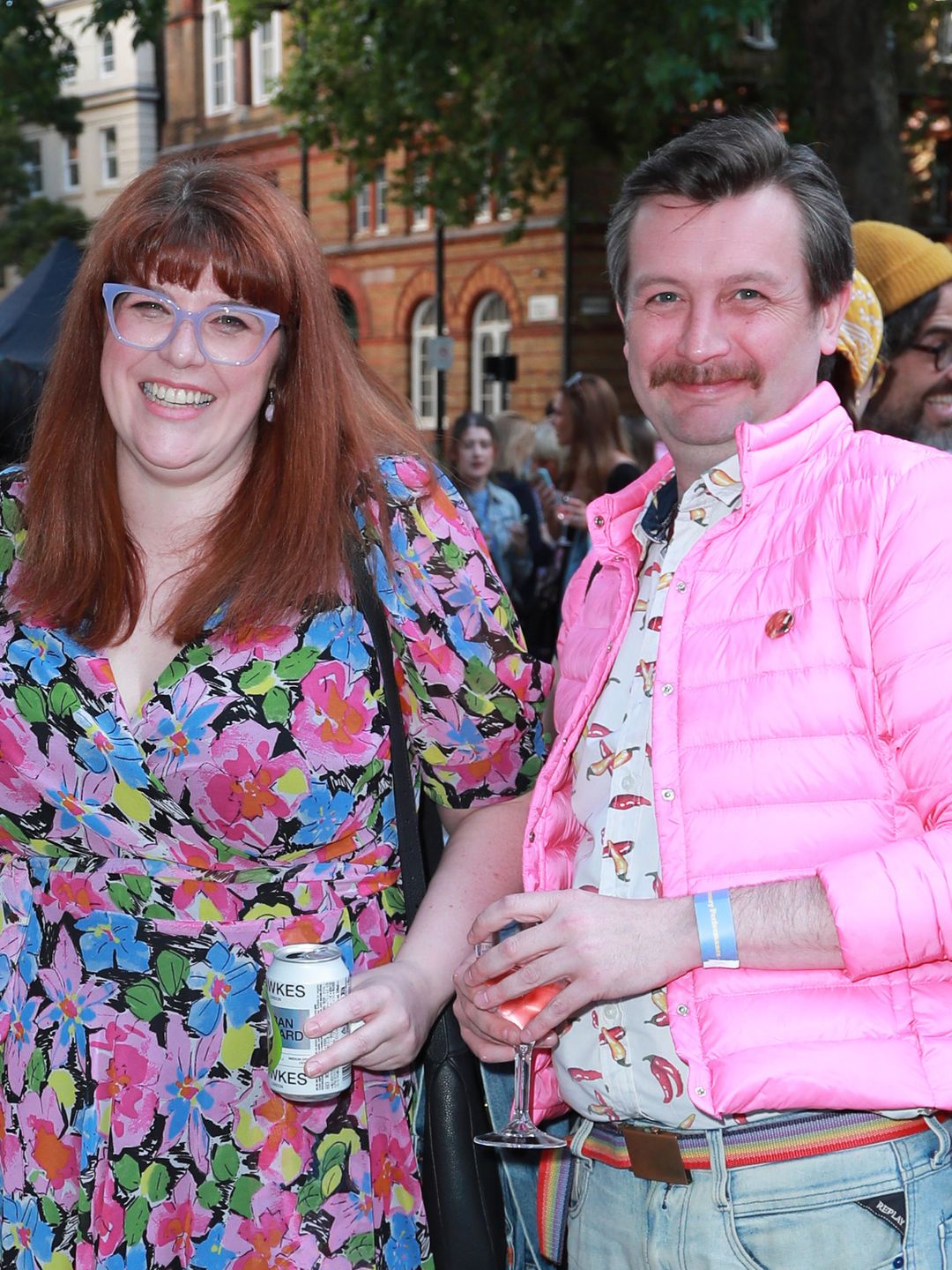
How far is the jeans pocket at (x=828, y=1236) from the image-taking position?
5.73 ft

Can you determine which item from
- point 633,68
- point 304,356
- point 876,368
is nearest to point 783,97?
point 633,68

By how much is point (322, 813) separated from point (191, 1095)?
47 centimetres

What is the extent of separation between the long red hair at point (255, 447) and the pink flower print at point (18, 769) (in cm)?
18

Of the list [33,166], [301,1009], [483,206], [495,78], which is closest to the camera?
[301,1009]

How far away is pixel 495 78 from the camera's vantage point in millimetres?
13625

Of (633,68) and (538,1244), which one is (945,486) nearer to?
(538,1244)

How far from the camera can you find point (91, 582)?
2277 millimetres

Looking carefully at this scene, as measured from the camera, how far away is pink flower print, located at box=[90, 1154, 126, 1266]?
2102 mm

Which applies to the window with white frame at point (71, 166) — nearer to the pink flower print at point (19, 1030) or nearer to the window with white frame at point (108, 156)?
the window with white frame at point (108, 156)

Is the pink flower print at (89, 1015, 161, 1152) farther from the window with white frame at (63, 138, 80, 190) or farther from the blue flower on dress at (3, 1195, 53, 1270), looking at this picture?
the window with white frame at (63, 138, 80, 190)

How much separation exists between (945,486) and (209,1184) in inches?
57.4

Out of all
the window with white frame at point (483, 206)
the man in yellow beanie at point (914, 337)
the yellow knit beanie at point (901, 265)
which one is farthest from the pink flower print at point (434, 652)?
the window with white frame at point (483, 206)

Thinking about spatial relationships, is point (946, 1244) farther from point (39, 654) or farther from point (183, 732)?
point (39, 654)

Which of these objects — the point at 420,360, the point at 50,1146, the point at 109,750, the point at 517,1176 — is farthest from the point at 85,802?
the point at 420,360
